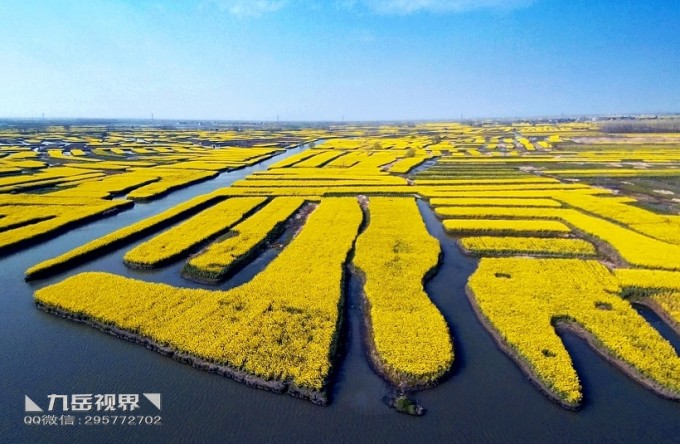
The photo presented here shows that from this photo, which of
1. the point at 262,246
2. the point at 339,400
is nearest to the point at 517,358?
the point at 339,400

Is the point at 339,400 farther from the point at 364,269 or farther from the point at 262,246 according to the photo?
the point at 262,246

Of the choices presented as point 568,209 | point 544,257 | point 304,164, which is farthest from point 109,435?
point 304,164

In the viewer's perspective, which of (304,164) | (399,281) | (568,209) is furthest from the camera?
(304,164)

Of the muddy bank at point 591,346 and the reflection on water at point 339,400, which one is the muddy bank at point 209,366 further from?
the muddy bank at point 591,346

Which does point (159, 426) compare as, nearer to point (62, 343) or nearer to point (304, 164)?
point (62, 343)

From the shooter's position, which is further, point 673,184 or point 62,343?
point 673,184

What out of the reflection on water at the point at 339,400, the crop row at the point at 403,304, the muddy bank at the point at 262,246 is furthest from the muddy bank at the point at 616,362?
the muddy bank at the point at 262,246

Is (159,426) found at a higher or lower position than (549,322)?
lower

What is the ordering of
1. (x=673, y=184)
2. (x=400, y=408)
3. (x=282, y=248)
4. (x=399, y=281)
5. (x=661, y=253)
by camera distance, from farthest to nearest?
1. (x=673, y=184)
2. (x=282, y=248)
3. (x=661, y=253)
4. (x=399, y=281)
5. (x=400, y=408)
